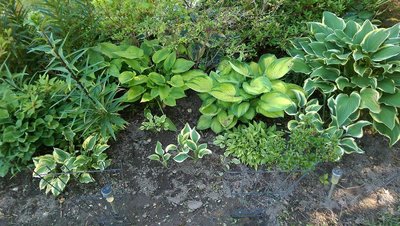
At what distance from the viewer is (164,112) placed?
129 inches

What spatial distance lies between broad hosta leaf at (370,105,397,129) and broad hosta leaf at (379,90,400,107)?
56mm

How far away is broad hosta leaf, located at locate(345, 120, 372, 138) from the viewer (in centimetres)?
279

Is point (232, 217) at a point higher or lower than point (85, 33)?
lower

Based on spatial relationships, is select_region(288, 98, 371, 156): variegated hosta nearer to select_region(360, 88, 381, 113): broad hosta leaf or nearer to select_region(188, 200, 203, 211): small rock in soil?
select_region(360, 88, 381, 113): broad hosta leaf

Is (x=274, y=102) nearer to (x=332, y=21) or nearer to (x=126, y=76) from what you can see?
(x=332, y=21)

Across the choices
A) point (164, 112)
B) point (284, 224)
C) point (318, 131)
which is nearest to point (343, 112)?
point (318, 131)

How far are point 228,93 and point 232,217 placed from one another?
37.9 inches

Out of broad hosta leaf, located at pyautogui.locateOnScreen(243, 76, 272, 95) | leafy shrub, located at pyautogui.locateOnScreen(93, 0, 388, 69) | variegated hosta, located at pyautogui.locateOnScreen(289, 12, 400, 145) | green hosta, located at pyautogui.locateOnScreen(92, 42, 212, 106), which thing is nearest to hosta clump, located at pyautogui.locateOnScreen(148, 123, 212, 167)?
green hosta, located at pyautogui.locateOnScreen(92, 42, 212, 106)

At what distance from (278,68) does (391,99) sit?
89 centimetres

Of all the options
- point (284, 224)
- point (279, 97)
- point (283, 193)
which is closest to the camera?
point (284, 224)

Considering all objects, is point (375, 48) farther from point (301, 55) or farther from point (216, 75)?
point (216, 75)

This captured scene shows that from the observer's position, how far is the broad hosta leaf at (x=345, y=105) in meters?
2.77

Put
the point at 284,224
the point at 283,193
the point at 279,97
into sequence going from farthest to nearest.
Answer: the point at 279,97 → the point at 283,193 → the point at 284,224

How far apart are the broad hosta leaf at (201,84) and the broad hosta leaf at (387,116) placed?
1298 millimetres
